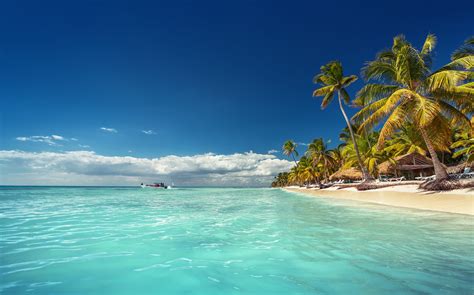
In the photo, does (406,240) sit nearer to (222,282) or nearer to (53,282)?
(222,282)

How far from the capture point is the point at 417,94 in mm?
13211

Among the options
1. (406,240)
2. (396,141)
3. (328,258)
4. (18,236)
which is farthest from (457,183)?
(396,141)

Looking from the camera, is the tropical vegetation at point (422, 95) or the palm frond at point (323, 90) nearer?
the tropical vegetation at point (422, 95)

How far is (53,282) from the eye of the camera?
3.47 m

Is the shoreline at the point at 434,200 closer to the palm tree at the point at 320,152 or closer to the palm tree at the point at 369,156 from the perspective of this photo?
the palm tree at the point at 369,156

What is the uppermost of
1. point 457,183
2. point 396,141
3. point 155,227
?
point 396,141

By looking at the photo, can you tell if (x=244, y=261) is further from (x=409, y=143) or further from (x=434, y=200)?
(x=409, y=143)

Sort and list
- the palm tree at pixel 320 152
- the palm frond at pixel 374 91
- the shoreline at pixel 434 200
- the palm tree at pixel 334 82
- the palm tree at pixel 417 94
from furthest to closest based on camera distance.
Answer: the palm tree at pixel 320 152
the palm tree at pixel 334 82
the palm frond at pixel 374 91
the palm tree at pixel 417 94
the shoreline at pixel 434 200

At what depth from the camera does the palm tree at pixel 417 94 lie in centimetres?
1225

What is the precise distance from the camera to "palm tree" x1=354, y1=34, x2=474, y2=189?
12.3 m

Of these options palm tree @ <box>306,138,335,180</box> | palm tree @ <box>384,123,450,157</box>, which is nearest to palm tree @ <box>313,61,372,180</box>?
palm tree @ <box>384,123,450,157</box>

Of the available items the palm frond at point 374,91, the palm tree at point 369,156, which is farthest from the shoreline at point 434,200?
the palm tree at point 369,156

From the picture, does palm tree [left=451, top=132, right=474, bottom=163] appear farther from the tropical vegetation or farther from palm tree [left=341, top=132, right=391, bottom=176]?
palm tree [left=341, top=132, right=391, bottom=176]

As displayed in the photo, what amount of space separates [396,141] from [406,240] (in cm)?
3507
